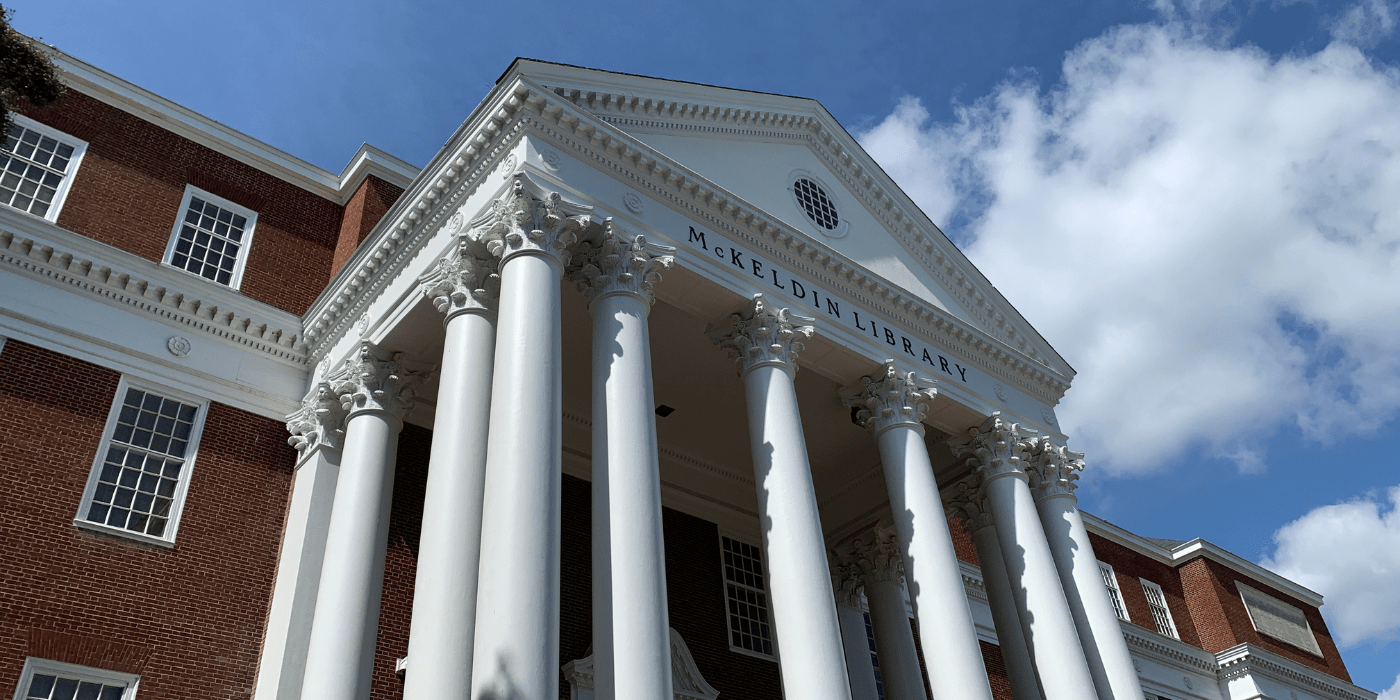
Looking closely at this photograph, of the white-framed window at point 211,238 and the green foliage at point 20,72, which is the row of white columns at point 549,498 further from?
the green foliage at point 20,72

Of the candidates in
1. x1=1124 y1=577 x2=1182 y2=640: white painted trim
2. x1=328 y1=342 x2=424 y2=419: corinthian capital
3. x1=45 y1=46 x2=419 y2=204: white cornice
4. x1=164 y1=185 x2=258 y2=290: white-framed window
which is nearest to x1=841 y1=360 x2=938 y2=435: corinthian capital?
x1=328 y1=342 x2=424 y2=419: corinthian capital

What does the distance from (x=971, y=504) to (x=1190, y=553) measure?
22.0 meters

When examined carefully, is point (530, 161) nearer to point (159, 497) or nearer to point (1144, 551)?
point (159, 497)

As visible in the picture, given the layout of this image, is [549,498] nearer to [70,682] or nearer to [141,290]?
[70,682]

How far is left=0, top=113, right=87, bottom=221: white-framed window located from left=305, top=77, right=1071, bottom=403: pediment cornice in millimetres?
4812

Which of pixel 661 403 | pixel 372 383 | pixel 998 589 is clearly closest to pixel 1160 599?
pixel 998 589

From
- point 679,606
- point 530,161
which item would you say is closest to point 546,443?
point 530,161

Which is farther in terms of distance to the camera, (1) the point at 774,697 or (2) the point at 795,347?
(1) the point at 774,697

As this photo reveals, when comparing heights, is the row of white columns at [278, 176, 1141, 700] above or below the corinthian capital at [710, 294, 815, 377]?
below

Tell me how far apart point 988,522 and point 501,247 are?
12737 millimetres

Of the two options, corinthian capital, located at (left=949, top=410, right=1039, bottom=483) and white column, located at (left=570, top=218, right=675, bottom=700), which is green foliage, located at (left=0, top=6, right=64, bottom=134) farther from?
corinthian capital, located at (left=949, top=410, right=1039, bottom=483)

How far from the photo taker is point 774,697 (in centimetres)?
2169

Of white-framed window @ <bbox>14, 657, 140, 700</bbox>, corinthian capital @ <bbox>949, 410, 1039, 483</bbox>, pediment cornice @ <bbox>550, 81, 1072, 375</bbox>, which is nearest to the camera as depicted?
white-framed window @ <bbox>14, 657, 140, 700</bbox>

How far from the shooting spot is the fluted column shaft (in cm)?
1681
